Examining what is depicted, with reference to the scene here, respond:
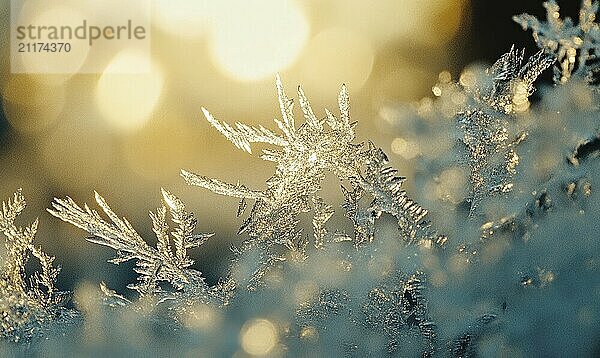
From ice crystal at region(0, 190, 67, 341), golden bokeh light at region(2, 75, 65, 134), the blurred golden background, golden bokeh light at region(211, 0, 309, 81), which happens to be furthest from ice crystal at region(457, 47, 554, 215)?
golden bokeh light at region(2, 75, 65, 134)

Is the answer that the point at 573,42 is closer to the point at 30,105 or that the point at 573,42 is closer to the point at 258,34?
the point at 258,34

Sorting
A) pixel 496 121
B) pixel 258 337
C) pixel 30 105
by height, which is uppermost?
pixel 30 105

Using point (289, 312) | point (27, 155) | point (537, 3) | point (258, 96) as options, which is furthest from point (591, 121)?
point (27, 155)

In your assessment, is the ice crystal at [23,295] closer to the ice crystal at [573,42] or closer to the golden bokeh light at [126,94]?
the ice crystal at [573,42]

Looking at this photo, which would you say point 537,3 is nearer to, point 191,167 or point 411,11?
point 411,11

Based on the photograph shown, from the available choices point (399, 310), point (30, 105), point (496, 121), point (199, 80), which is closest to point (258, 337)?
point (399, 310)

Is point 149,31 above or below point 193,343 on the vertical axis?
above

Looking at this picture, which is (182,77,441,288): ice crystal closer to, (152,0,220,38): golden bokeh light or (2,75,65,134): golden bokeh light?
(152,0,220,38): golden bokeh light

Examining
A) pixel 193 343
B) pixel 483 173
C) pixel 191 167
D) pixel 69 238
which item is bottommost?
pixel 193 343
